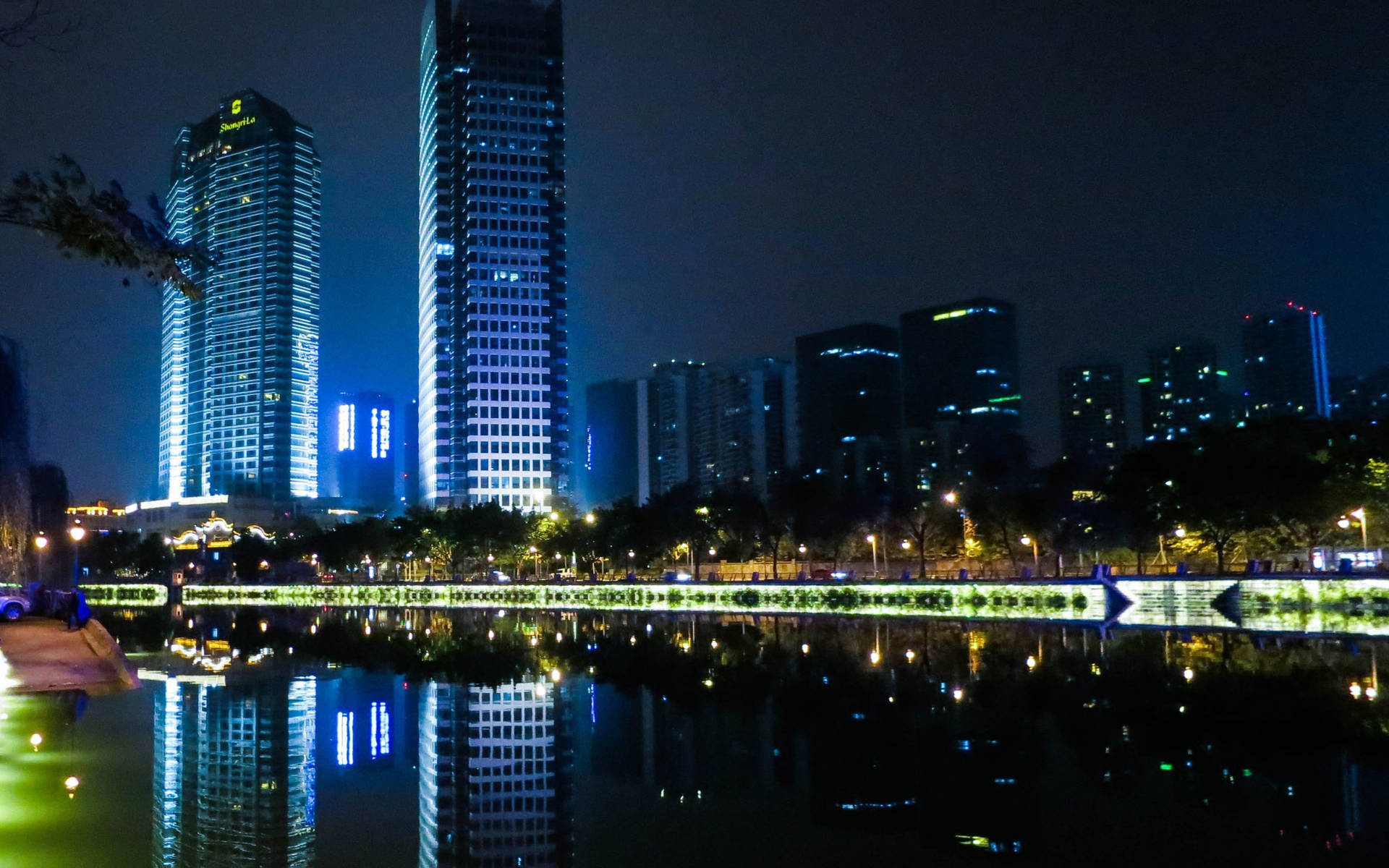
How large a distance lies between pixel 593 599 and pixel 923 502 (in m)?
29.2

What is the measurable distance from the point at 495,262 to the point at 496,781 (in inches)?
5985

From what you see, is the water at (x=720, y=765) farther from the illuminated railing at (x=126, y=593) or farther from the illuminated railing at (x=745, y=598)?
the illuminated railing at (x=126, y=593)

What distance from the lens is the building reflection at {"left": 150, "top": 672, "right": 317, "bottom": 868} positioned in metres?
9.04

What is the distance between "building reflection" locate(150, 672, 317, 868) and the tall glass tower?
469ft

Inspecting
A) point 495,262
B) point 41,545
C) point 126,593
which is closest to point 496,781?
point 41,545

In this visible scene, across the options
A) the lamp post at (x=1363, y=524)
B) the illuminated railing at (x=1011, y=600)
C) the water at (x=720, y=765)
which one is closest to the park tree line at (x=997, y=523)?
the lamp post at (x=1363, y=524)

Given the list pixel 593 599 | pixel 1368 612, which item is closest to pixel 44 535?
pixel 593 599

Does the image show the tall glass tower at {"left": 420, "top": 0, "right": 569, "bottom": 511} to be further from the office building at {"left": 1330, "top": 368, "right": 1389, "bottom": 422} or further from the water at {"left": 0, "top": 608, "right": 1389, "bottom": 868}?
the water at {"left": 0, "top": 608, "right": 1389, "bottom": 868}

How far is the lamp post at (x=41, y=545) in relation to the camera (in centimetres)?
4319

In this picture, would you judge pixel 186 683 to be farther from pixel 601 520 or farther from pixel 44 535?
pixel 601 520

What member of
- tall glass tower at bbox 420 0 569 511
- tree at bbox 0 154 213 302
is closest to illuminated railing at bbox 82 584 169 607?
tall glass tower at bbox 420 0 569 511

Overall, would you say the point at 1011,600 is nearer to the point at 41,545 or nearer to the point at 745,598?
the point at 745,598

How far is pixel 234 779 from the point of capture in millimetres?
11969

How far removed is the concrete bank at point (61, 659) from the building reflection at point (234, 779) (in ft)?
7.00
